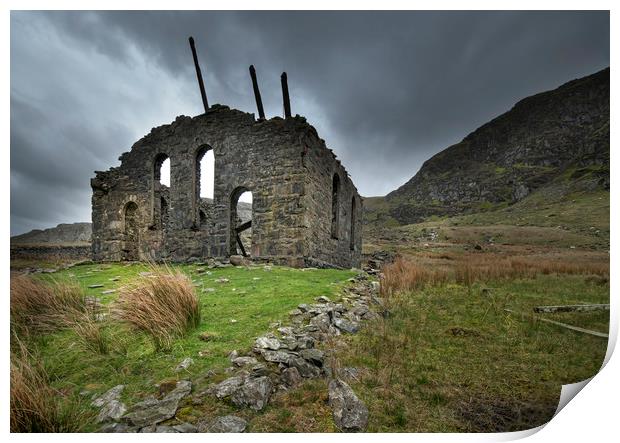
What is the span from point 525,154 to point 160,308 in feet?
18.7

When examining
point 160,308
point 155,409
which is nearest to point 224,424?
point 155,409

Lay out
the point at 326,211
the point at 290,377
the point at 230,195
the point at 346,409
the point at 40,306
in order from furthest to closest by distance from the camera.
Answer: the point at 326,211, the point at 230,195, the point at 40,306, the point at 290,377, the point at 346,409

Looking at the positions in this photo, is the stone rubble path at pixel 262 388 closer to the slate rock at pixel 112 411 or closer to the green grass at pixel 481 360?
the slate rock at pixel 112 411

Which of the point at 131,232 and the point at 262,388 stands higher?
the point at 131,232

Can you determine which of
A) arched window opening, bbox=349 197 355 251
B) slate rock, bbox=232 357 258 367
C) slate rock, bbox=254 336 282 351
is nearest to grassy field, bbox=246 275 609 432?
slate rock, bbox=232 357 258 367

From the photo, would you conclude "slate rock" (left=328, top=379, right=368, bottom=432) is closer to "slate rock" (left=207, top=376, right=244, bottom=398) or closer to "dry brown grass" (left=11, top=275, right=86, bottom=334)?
"slate rock" (left=207, top=376, right=244, bottom=398)

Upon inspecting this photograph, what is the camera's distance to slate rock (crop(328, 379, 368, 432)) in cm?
219

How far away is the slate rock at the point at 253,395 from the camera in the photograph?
225 centimetres

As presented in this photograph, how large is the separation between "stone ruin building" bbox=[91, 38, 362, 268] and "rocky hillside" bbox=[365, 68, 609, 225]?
509 centimetres

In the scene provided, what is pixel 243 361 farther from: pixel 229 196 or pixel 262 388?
pixel 229 196

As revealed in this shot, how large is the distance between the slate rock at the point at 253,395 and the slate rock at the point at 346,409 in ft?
1.69

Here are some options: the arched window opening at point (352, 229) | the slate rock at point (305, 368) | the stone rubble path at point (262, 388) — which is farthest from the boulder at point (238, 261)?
the slate rock at point (305, 368)

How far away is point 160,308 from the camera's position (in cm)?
336

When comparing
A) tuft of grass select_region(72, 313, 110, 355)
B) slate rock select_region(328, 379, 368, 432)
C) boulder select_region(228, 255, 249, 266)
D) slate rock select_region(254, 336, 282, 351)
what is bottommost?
slate rock select_region(328, 379, 368, 432)
